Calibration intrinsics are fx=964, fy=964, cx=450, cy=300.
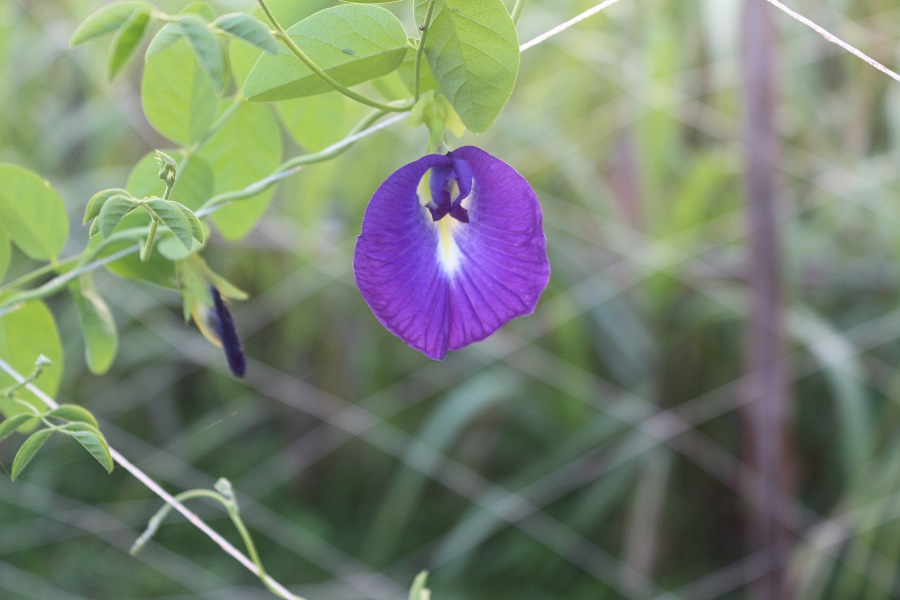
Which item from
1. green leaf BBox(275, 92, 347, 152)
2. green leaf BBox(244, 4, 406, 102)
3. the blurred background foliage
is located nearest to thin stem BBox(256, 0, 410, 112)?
green leaf BBox(244, 4, 406, 102)

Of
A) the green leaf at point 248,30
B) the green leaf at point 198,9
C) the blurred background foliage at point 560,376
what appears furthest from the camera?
the blurred background foliage at point 560,376

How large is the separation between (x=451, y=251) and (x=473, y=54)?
0.07m

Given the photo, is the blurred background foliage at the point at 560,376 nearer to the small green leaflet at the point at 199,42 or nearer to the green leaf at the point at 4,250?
the green leaf at the point at 4,250

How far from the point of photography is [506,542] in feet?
3.96

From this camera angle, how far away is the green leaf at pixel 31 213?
1.37 ft

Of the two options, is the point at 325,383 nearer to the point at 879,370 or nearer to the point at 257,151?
the point at 879,370

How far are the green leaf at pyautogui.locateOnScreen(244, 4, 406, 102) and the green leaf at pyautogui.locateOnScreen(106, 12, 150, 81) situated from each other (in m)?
0.05

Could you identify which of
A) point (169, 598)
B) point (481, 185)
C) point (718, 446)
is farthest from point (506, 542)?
point (481, 185)

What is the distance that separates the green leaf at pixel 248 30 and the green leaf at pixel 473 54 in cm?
5

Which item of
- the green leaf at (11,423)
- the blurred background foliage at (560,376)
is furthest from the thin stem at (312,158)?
the blurred background foliage at (560,376)

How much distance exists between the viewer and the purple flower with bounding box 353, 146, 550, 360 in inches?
12.0

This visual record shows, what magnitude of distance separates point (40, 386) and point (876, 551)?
3.35 ft

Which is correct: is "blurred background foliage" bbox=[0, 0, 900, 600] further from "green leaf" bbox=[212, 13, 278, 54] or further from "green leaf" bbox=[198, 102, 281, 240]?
"green leaf" bbox=[212, 13, 278, 54]

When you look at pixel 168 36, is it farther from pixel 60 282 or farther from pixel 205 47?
pixel 60 282
